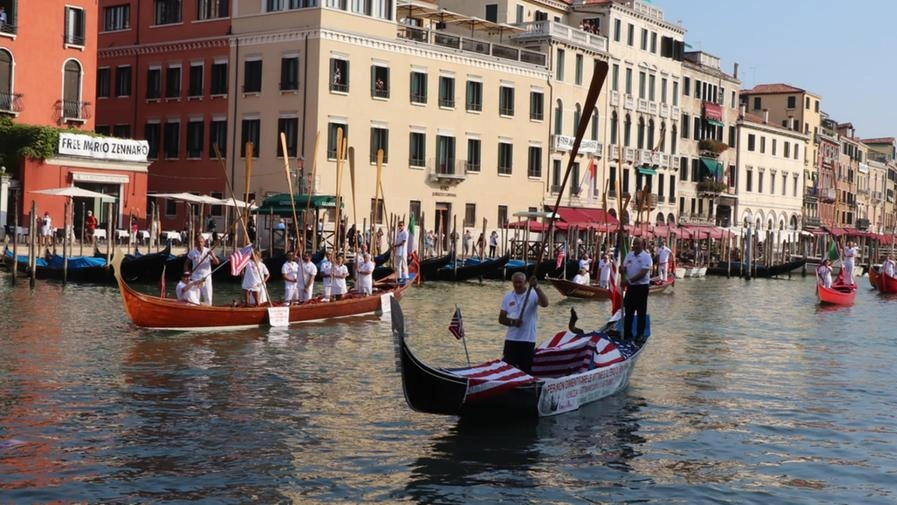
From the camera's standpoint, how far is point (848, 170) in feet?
309

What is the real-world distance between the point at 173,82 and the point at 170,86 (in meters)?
0.24

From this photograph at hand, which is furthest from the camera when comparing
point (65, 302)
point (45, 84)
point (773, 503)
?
point (45, 84)

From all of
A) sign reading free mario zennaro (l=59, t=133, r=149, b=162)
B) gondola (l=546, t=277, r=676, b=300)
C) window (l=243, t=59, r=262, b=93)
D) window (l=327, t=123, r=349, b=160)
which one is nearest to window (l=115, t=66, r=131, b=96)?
window (l=243, t=59, r=262, b=93)

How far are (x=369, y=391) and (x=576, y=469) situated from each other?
4.59 meters


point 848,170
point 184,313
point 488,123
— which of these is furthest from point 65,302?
point 848,170

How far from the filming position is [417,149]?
47.4 metres

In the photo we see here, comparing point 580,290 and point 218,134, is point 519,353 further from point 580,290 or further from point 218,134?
point 218,134

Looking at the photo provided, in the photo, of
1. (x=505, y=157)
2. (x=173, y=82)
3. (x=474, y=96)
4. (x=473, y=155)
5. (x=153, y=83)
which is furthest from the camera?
(x=505, y=157)

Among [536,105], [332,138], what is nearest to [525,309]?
[332,138]

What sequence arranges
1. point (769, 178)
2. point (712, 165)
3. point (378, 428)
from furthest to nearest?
point (769, 178) → point (712, 165) → point (378, 428)

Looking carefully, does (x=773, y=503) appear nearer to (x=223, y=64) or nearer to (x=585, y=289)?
Answer: (x=585, y=289)

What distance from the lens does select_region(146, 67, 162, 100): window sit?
48281mm

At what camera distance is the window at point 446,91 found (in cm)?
4797

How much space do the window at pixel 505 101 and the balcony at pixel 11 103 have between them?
778 inches
